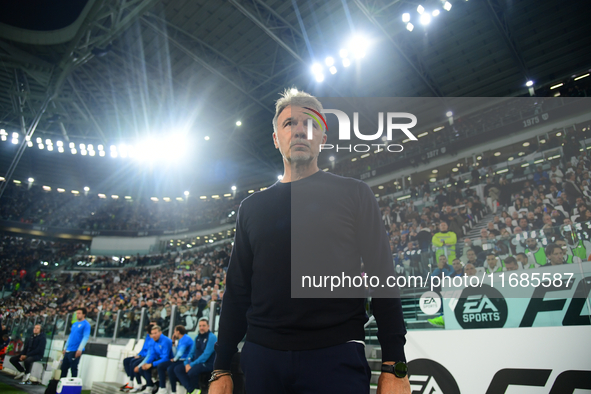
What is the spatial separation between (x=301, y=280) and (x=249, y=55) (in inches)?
544

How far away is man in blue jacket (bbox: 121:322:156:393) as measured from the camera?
6.16 m

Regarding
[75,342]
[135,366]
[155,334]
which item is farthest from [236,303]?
[75,342]

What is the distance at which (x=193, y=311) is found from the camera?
6.53 metres

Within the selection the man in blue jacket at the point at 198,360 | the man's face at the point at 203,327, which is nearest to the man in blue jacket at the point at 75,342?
the man in blue jacket at the point at 198,360

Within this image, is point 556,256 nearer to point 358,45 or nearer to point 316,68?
point 358,45

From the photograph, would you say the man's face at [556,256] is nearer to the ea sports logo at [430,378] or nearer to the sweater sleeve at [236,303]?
the ea sports logo at [430,378]

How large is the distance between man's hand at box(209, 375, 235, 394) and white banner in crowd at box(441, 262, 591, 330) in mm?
2070

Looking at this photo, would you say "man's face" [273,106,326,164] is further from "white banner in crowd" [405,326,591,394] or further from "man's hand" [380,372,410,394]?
"white banner in crowd" [405,326,591,394]

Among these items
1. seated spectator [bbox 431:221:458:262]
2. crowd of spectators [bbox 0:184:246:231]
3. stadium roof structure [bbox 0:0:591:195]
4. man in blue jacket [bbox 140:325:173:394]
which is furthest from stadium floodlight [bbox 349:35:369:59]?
crowd of spectators [bbox 0:184:246:231]

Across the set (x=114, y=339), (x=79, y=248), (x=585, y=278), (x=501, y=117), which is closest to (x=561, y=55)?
(x=501, y=117)

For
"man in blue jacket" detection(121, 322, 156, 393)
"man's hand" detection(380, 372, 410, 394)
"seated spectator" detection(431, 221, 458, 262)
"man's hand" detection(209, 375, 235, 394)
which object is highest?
"seated spectator" detection(431, 221, 458, 262)

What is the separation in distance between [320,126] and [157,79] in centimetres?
1639

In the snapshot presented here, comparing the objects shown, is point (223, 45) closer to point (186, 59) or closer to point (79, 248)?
point (186, 59)

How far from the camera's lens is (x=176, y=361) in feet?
18.3
